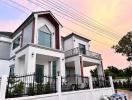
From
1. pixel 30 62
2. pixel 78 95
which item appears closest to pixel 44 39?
pixel 30 62

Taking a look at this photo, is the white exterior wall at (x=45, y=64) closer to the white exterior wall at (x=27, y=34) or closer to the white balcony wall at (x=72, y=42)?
the white exterior wall at (x=27, y=34)

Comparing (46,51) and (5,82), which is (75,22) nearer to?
(46,51)

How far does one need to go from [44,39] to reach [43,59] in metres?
1.99

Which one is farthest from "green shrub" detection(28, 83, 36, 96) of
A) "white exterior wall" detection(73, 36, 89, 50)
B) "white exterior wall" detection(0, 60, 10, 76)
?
"white exterior wall" detection(73, 36, 89, 50)

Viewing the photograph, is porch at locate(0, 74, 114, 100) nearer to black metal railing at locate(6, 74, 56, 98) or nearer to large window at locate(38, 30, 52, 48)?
black metal railing at locate(6, 74, 56, 98)

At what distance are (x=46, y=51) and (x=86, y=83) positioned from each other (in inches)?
175

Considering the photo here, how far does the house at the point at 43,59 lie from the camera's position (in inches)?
334

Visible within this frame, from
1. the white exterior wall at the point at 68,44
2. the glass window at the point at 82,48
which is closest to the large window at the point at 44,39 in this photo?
the white exterior wall at the point at 68,44

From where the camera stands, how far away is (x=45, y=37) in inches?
562

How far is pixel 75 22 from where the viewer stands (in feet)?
37.6

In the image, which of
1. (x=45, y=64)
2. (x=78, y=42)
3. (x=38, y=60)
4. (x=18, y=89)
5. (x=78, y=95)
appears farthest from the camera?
(x=78, y=42)

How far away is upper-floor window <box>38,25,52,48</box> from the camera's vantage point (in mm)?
13755

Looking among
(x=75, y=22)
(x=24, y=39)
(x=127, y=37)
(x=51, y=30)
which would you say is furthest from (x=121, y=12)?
(x=127, y=37)

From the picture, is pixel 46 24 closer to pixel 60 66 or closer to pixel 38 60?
pixel 38 60
